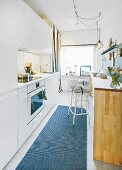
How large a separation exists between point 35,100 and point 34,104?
8cm

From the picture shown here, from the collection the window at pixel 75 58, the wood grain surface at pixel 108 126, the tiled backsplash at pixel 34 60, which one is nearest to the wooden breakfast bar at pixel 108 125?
the wood grain surface at pixel 108 126

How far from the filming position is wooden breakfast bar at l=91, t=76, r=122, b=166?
192 centimetres

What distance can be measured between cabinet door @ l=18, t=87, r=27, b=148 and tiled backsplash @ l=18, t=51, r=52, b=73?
1.30 m

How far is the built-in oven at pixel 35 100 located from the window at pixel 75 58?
3757 mm

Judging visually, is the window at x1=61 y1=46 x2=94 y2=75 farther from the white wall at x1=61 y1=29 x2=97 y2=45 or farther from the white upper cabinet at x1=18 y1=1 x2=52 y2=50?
the white upper cabinet at x1=18 y1=1 x2=52 y2=50

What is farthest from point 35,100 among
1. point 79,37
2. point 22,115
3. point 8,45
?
point 79,37

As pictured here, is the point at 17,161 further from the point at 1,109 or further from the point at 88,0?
the point at 88,0

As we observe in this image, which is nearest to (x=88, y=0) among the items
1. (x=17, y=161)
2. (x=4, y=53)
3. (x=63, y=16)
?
(x=63, y=16)

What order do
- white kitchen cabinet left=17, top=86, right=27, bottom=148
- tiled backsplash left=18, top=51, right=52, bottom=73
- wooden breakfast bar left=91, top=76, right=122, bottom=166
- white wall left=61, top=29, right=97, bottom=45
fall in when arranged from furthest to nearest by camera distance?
white wall left=61, top=29, right=97, bottom=45
tiled backsplash left=18, top=51, right=52, bottom=73
white kitchen cabinet left=17, top=86, right=27, bottom=148
wooden breakfast bar left=91, top=76, right=122, bottom=166

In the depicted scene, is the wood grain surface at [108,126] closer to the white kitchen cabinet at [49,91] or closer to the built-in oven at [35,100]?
the built-in oven at [35,100]

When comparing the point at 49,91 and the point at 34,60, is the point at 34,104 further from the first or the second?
the point at 34,60

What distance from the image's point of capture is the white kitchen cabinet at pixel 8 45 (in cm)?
167

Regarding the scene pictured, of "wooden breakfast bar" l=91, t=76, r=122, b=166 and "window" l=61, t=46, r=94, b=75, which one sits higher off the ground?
"window" l=61, t=46, r=94, b=75

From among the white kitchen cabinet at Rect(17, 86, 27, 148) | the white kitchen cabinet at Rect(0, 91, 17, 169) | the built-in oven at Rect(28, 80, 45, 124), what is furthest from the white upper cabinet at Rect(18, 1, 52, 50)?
the white kitchen cabinet at Rect(0, 91, 17, 169)
